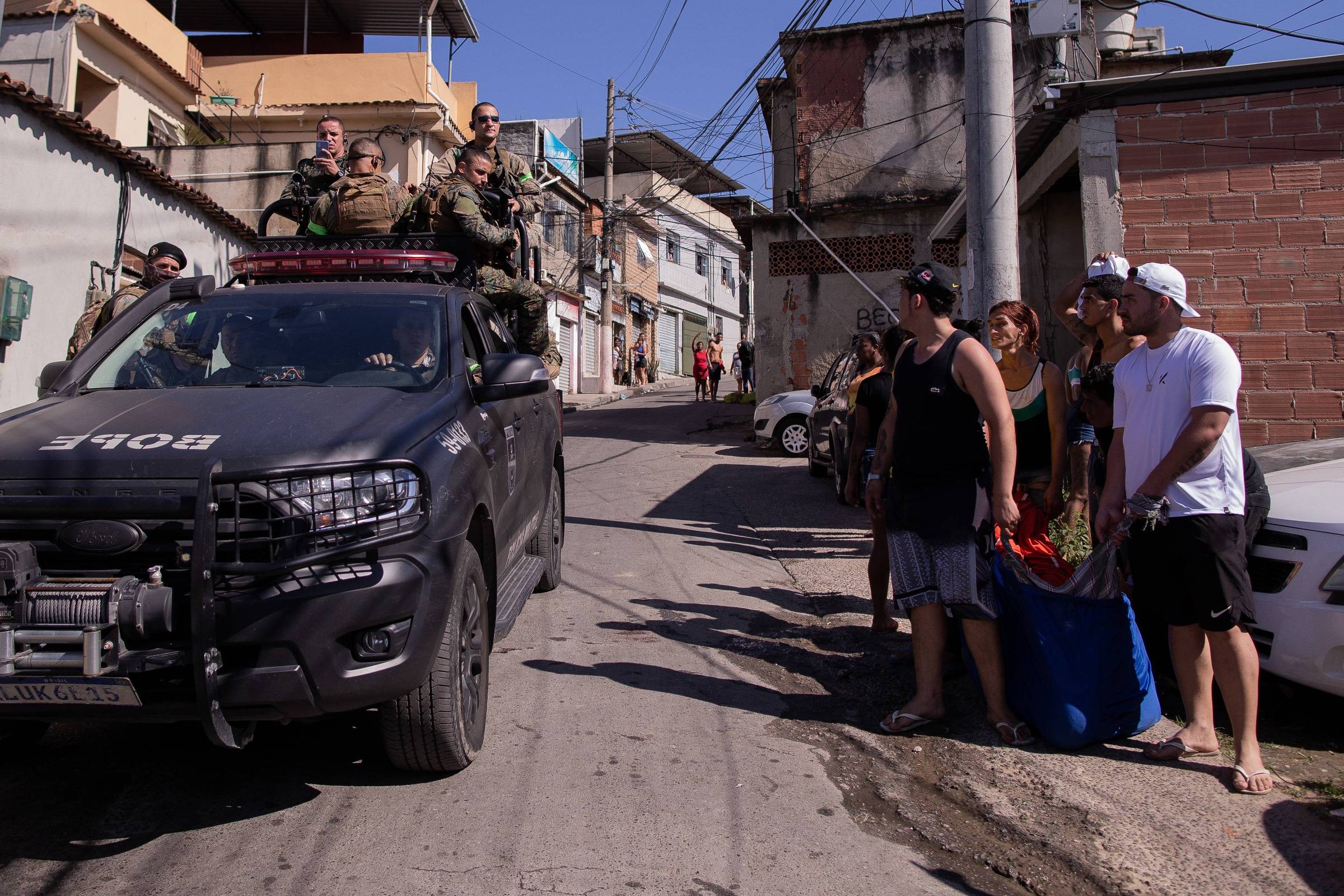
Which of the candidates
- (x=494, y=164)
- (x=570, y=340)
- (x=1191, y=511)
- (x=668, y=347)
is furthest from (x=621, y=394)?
(x=1191, y=511)

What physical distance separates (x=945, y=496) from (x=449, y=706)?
84.1 inches

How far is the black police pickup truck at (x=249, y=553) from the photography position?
2814 mm

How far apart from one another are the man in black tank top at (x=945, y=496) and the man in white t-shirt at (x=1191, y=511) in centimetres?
51

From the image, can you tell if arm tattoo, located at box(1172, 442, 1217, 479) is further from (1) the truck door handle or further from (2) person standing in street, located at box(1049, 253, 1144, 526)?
(1) the truck door handle

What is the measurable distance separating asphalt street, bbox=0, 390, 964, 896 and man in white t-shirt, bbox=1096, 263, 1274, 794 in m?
1.45

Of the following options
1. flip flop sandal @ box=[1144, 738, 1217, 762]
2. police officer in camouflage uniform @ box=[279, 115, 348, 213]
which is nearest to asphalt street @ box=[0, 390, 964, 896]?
flip flop sandal @ box=[1144, 738, 1217, 762]

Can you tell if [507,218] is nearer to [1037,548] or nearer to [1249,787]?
[1037,548]

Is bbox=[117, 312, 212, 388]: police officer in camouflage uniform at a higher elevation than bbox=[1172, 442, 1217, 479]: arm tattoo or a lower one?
higher

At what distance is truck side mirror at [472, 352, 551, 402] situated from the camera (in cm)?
409

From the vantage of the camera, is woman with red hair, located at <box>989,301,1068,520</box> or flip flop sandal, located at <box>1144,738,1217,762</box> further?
woman with red hair, located at <box>989,301,1068,520</box>

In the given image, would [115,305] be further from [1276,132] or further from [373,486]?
[1276,132]

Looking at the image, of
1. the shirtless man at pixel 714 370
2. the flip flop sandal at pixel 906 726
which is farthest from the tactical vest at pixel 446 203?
the shirtless man at pixel 714 370

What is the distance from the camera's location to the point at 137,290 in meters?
6.95

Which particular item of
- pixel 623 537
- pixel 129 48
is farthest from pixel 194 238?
pixel 623 537
